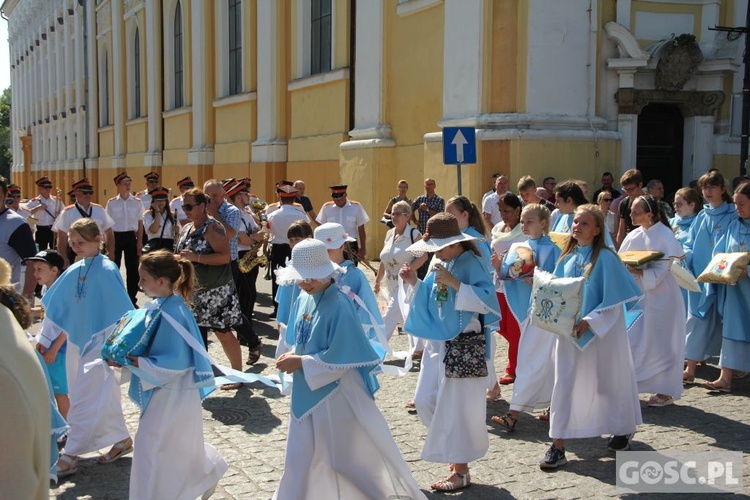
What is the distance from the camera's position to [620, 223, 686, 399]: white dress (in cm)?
760

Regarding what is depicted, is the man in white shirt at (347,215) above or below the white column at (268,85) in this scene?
below

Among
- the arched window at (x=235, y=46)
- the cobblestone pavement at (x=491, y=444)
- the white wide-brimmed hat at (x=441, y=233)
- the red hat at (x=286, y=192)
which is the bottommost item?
the cobblestone pavement at (x=491, y=444)

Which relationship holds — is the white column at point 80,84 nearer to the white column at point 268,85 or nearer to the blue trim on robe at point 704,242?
the white column at point 268,85

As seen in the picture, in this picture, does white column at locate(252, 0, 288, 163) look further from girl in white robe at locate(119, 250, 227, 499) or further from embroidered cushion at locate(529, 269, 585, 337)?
girl in white robe at locate(119, 250, 227, 499)

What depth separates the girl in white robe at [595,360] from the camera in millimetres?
6000

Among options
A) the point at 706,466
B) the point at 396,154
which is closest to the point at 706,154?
the point at 396,154

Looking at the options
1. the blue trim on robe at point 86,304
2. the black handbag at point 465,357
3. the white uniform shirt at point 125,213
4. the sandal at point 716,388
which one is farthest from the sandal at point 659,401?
the white uniform shirt at point 125,213

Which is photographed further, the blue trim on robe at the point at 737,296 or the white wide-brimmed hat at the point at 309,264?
the blue trim on robe at the point at 737,296

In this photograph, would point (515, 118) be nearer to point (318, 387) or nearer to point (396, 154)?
point (396, 154)

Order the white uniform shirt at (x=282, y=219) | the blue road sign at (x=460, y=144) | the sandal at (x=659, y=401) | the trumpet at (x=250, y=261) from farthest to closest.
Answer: the white uniform shirt at (x=282, y=219), the blue road sign at (x=460, y=144), the trumpet at (x=250, y=261), the sandal at (x=659, y=401)

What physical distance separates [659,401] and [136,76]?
33.4 meters

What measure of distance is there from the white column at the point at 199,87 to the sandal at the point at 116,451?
22.4 m

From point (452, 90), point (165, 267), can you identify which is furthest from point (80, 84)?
point (165, 267)

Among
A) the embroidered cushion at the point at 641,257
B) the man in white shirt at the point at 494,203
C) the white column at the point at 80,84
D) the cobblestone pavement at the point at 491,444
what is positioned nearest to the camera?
the cobblestone pavement at the point at 491,444
